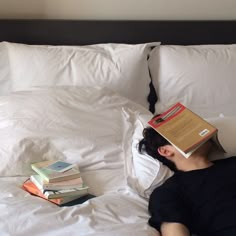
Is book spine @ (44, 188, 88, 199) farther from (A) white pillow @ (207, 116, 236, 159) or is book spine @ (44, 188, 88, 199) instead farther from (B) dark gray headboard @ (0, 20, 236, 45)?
(B) dark gray headboard @ (0, 20, 236, 45)

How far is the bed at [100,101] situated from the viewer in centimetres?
151

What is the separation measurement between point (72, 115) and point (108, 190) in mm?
401

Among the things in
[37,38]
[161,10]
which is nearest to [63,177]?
[37,38]

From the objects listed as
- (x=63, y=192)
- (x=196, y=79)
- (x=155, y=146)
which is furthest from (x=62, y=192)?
(x=196, y=79)

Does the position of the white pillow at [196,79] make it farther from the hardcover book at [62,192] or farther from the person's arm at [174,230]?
the person's arm at [174,230]

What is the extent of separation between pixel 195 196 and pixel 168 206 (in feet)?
0.39

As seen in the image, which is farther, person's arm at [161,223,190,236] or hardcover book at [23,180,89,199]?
hardcover book at [23,180,89,199]

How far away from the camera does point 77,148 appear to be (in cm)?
187

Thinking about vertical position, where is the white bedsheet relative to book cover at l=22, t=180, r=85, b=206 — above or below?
above

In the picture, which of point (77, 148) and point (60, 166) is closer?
point (60, 166)

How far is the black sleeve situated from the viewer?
4.59 feet

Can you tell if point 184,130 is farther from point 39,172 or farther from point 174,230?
point 39,172

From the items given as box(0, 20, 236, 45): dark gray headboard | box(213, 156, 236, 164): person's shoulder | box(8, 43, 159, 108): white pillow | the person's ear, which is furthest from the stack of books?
box(0, 20, 236, 45): dark gray headboard

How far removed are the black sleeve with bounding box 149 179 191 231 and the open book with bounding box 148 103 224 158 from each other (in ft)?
0.50
